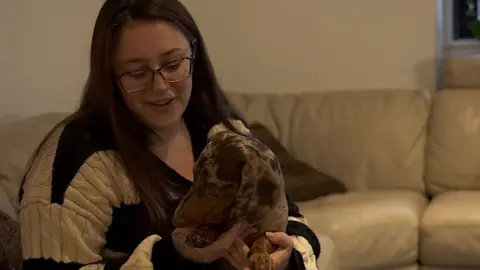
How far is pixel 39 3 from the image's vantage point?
2.65 metres

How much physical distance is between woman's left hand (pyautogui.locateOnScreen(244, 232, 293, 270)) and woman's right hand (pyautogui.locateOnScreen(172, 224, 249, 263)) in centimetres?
6

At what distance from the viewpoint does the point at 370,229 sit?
230 centimetres

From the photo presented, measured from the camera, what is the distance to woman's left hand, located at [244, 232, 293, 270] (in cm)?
108

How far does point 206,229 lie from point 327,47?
2311 mm

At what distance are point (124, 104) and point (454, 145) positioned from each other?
1752mm

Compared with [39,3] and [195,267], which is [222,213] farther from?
[39,3]

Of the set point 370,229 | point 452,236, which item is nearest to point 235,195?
point 370,229

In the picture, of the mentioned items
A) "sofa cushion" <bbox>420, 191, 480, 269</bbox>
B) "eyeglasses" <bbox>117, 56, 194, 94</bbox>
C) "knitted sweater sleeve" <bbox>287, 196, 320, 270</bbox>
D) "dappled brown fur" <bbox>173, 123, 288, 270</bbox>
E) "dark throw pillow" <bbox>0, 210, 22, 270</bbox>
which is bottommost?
"sofa cushion" <bbox>420, 191, 480, 269</bbox>

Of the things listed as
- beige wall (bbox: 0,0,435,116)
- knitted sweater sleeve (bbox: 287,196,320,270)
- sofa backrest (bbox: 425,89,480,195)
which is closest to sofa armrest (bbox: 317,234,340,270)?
knitted sweater sleeve (bbox: 287,196,320,270)

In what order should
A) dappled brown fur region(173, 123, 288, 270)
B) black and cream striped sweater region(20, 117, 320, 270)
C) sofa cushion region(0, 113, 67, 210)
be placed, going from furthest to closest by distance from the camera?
sofa cushion region(0, 113, 67, 210) → black and cream striped sweater region(20, 117, 320, 270) → dappled brown fur region(173, 123, 288, 270)

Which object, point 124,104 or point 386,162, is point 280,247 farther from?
point 386,162

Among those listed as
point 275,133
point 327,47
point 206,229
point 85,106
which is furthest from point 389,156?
point 206,229

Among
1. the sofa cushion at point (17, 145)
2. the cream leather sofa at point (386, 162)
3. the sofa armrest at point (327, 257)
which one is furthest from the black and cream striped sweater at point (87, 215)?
the cream leather sofa at point (386, 162)

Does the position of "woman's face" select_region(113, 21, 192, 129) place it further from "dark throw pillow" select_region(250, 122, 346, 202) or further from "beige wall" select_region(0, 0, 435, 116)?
"beige wall" select_region(0, 0, 435, 116)
